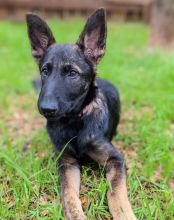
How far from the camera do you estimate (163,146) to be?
4266 mm

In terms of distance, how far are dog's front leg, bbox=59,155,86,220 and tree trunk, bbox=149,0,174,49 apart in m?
5.64

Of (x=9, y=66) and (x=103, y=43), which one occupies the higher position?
(x=103, y=43)

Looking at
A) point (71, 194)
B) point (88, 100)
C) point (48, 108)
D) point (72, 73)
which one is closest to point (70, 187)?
point (71, 194)

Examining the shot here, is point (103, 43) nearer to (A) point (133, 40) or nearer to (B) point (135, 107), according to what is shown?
(B) point (135, 107)

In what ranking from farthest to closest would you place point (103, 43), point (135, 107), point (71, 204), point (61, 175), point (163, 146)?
point (135, 107), point (163, 146), point (103, 43), point (61, 175), point (71, 204)

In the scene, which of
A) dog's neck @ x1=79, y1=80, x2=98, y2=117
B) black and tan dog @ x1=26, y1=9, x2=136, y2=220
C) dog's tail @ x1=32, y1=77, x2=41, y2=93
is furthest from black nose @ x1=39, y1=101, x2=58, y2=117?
dog's tail @ x1=32, y1=77, x2=41, y2=93

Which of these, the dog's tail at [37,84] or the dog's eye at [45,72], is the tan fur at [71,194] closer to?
the dog's eye at [45,72]

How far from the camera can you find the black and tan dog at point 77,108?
3.20 metres

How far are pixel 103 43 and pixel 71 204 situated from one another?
5.05 ft

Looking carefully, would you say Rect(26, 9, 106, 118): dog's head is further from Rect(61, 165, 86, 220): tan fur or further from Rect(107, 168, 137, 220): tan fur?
Rect(107, 168, 137, 220): tan fur

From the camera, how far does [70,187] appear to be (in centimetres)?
328

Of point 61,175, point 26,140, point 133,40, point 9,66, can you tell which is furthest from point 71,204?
point 133,40

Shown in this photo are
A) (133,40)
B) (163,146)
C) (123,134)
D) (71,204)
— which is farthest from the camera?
(133,40)

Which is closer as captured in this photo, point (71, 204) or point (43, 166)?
point (71, 204)
